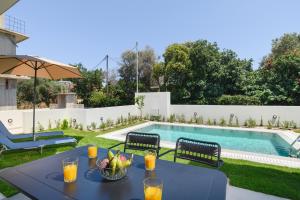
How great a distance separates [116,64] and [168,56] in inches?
346

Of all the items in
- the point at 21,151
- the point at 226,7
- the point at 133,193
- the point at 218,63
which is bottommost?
the point at 21,151

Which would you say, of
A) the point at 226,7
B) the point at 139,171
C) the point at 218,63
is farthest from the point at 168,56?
the point at 139,171

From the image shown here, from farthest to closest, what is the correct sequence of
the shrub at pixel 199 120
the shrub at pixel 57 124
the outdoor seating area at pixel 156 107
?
the shrub at pixel 199 120 → the shrub at pixel 57 124 → the outdoor seating area at pixel 156 107

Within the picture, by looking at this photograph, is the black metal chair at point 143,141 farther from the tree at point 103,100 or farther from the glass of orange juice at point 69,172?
the tree at point 103,100

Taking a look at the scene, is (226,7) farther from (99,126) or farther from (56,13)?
(56,13)

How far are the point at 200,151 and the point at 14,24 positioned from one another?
17.1 meters

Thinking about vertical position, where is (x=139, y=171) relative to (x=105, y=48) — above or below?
below

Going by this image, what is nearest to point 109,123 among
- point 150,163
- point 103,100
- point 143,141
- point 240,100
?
point 103,100

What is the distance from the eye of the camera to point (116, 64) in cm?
2611

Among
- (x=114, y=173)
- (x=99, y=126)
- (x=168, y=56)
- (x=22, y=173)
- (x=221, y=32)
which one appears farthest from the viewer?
(x=168, y=56)

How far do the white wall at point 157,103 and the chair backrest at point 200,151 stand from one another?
1142cm

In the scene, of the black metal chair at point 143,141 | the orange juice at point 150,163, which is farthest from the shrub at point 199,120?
the orange juice at point 150,163

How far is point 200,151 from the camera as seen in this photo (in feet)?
10.5

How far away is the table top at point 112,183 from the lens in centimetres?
188
